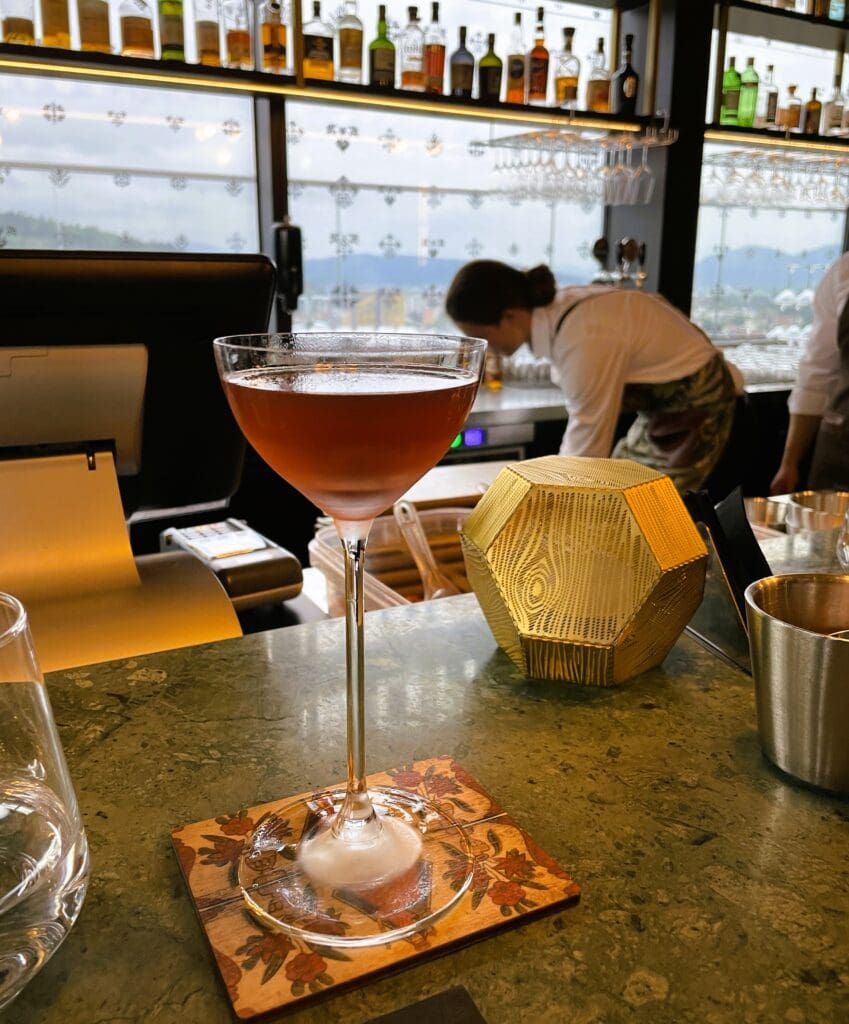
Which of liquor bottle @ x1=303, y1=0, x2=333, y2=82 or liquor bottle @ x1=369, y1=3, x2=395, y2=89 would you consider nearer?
liquor bottle @ x1=303, y1=0, x2=333, y2=82

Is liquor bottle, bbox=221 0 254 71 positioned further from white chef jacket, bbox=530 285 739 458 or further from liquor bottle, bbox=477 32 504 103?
white chef jacket, bbox=530 285 739 458

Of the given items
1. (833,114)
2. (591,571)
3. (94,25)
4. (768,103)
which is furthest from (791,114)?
(591,571)

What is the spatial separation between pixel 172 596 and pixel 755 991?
2.50ft

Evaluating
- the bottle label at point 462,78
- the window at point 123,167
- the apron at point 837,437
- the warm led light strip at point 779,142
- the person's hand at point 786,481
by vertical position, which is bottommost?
the person's hand at point 786,481

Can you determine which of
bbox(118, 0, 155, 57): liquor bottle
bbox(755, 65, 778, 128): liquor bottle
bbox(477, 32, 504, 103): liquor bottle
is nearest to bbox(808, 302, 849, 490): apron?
bbox(477, 32, 504, 103): liquor bottle

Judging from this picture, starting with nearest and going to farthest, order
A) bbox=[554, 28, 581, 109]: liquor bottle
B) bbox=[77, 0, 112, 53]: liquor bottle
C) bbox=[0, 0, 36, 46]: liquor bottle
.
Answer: bbox=[0, 0, 36, 46]: liquor bottle, bbox=[77, 0, 112, 53]: liquor bottle, bbox=[554, 28, 581, 109]: liquor bottle

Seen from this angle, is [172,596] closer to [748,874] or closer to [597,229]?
[748,874]

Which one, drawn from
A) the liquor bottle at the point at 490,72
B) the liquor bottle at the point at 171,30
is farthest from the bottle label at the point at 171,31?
the liquor bottle at the point at 490,72

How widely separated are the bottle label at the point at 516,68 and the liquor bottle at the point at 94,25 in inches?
56.8

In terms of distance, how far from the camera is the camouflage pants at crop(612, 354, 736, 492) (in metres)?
2.80

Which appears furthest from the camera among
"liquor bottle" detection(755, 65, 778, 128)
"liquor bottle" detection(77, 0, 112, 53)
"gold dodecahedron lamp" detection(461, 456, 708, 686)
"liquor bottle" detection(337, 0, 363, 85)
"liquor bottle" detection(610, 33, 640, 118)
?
"liquor bottle" detection(755, 65, 778, 128)

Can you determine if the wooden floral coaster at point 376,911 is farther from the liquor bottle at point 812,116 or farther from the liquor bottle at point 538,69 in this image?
the liquor bottle at point 812,116

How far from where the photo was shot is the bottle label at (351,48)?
2945 mm

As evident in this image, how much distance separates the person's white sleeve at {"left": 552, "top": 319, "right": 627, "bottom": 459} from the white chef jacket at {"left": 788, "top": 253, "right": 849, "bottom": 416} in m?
0.64
